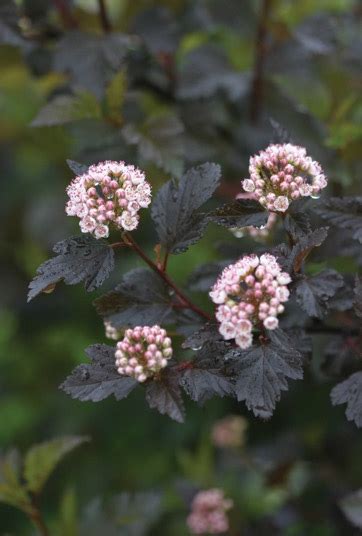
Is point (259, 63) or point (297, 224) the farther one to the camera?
point (259, 63)

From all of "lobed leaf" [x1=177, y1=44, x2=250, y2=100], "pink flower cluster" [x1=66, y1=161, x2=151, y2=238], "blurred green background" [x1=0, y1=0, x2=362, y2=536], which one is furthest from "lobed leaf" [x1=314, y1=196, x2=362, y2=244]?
"lobed leaf" [x1=177, y1=44, x2=250, y2=100]

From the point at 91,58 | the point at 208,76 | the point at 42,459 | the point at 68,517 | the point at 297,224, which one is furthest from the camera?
the point at 208,76

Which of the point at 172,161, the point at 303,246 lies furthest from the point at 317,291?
the point at 172,161

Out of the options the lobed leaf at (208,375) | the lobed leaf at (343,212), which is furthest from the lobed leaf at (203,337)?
the lobed leaf at (343,212)

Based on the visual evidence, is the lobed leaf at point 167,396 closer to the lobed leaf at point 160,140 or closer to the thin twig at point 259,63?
the lobed leaf at point 160,140

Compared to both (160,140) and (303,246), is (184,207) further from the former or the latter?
(160,140)

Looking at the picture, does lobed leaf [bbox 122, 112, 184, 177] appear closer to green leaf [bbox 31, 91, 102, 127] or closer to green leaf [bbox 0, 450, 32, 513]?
green leaf [bbox 31, 91, 102, 127]

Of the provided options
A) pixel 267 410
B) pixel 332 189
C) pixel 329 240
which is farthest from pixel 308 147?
pixel 267 410
